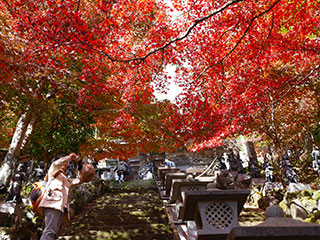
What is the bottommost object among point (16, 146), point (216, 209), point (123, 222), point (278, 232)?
point (123, 222)

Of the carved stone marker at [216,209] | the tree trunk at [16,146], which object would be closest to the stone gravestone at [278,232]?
the carved stone marker at [216,209]

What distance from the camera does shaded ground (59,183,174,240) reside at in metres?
5.17

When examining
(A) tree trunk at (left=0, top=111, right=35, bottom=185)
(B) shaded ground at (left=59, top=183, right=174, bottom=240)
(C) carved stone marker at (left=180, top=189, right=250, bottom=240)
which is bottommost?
(B) shaded ground at (left=59, top=183, right=174, bottom=240)

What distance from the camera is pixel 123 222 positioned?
6.43m

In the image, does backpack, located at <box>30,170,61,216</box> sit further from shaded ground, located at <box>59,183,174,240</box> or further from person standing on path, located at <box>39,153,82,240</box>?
shaded ground, located at <box>59,183,174,240</box>

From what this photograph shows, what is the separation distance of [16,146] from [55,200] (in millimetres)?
A: 5444

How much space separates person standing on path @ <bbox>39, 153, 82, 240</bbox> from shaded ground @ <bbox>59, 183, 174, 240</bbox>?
1.63 m

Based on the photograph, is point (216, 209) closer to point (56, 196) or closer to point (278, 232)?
point (278, 232)

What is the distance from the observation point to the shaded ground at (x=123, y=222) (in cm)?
517

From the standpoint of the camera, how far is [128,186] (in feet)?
43.9

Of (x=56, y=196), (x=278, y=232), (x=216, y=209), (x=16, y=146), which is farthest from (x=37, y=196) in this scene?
(x=16, y=146)

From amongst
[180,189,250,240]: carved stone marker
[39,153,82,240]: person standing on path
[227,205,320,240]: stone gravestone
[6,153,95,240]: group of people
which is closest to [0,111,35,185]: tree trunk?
[6,153,95,240]: group of people

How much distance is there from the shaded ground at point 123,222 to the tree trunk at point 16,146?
9.48 ft

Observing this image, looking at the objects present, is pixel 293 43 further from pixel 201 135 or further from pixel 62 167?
pixel 62 167
